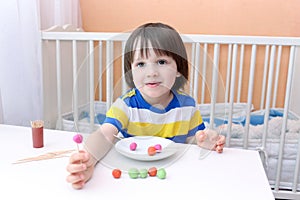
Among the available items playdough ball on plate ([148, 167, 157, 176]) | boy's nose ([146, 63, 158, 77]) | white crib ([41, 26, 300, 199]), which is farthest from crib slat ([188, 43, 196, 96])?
playdough ball on plate ([148, 167, 157, 176])

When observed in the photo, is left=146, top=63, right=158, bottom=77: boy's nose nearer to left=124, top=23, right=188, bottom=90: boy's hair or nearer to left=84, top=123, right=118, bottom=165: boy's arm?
left=124, top=23, right=188, bottom=90: boy's hair

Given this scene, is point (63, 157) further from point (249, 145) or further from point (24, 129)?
point (249, 145)

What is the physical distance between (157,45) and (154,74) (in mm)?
61

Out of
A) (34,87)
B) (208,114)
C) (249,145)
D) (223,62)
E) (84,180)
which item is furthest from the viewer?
(223,62)

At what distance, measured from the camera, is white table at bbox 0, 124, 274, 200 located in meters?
0.63

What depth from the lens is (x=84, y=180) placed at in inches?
26.1

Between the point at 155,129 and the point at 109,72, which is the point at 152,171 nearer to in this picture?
the point at 155,129

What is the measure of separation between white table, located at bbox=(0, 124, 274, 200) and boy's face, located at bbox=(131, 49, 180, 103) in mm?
171

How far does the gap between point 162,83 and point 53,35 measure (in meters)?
0.93

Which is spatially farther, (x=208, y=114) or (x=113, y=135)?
(x=208, y=114)

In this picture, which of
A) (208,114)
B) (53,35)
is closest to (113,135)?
(208,114)

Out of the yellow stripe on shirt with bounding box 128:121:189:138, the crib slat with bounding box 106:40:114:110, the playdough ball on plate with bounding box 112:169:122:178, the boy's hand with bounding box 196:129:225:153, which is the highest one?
the crib slat with bounding box 106:40:114:110

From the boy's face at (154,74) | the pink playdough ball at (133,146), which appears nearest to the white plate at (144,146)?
the pink playdough ball at (133,146)

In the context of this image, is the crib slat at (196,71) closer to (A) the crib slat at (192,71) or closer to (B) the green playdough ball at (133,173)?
(A) the crib slat at (192,71)
